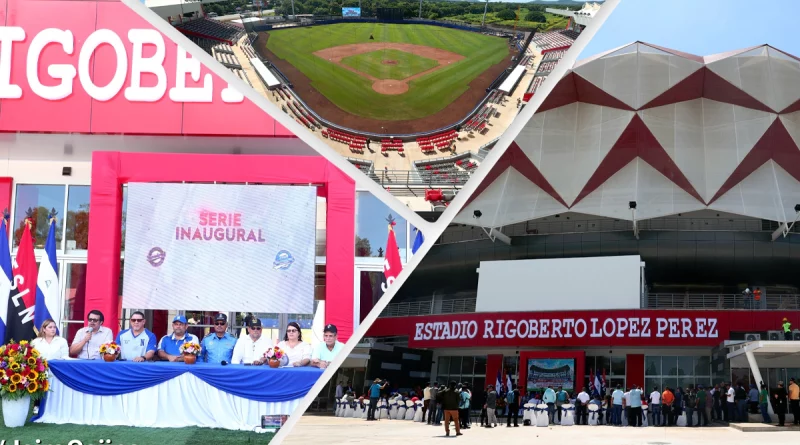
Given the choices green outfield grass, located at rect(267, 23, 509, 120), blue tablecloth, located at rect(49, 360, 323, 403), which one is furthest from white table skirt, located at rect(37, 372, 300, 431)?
green outfield grass, located at rect(267, 23, 509, 120)

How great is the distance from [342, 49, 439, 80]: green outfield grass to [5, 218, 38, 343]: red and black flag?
9.72 ft

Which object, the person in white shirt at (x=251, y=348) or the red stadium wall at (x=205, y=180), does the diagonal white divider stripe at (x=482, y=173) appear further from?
the red stadium wall at (x=205, y=180)

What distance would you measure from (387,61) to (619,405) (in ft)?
4.92

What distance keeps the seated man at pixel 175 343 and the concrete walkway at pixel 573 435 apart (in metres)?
1.53

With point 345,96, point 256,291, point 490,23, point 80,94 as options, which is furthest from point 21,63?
point 490,23

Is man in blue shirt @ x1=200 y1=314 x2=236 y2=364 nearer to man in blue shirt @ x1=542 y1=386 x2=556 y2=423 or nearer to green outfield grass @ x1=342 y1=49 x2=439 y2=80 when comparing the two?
green outfield grass @ x1=342 y1=49 x2=439 y2=80

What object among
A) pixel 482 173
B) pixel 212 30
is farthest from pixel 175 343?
pixel 482 173

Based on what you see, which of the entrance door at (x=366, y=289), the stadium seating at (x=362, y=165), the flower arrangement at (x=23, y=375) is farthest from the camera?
the entrance door at (x=366, y=289)

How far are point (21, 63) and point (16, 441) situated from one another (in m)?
2.11

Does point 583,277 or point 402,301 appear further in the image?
point 402,301

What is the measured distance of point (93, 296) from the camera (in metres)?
5.56

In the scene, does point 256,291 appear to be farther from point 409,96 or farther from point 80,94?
point 409,96

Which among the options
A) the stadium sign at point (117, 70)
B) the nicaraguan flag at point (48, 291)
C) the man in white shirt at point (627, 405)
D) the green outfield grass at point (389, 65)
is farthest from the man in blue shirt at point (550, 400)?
the nicaraguan flag at point (48, 291)

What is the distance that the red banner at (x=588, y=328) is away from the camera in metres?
3.35
